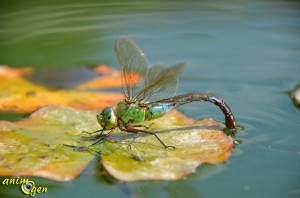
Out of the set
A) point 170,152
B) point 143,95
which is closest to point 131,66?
point 143,95

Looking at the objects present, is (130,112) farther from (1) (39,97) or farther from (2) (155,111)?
(1) (39,97)

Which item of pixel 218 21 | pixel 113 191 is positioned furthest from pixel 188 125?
pixel 218 21

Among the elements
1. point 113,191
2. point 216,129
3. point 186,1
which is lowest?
point 113,191

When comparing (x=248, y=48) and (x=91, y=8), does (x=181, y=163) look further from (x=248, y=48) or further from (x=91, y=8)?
(x=91, y=8)

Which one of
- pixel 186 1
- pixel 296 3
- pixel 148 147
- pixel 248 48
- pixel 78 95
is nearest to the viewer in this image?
pixel 148 147

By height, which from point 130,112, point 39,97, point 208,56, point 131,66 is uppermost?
point 131,66

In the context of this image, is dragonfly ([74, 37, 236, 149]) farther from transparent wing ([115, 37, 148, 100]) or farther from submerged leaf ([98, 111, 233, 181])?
submerged leaf ([98, 111, 233, 181])

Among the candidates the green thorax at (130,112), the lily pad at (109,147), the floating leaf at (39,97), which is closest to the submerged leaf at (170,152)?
the lily pad at (109,147)

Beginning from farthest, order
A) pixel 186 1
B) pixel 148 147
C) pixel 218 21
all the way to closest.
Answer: pixel 186 1 → pixel 218 21 → pixel 148 147
